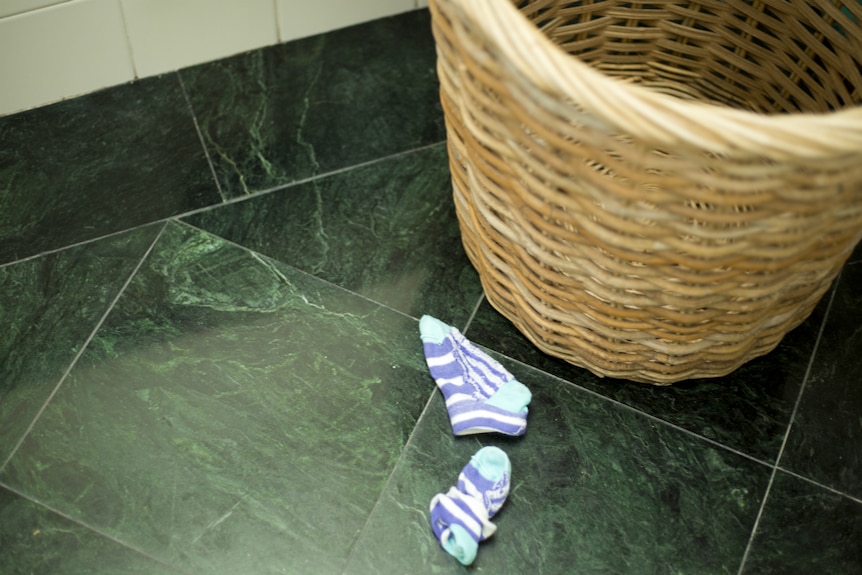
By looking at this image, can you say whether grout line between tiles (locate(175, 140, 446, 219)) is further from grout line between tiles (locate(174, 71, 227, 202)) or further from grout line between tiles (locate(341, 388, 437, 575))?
grout line between tiles (locate(341, 388, 437, 575))

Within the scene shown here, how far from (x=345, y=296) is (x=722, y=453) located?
1.50ft

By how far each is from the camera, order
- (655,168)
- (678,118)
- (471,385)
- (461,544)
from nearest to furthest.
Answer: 1. (678,118)
2. (655,168)
3. (461,544)
4. (471,385)

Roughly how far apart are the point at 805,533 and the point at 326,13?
913mm

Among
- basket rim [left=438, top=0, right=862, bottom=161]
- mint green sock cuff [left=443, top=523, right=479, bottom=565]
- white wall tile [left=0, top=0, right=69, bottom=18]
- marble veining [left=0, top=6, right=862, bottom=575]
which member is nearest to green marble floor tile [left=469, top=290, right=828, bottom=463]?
marble veining [left=0, top=6, right=862, bottom=575]

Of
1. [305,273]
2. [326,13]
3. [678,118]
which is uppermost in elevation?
[678,118]

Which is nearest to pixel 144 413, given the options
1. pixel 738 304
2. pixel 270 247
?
pixel 270 247

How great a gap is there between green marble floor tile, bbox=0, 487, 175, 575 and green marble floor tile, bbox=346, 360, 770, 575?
0.73 feet

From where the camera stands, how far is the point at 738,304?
817 mm

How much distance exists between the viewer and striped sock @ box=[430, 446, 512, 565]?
86cm

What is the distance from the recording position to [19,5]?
3.57 feet

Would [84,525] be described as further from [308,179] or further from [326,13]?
[326,13]

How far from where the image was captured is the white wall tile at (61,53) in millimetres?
1115

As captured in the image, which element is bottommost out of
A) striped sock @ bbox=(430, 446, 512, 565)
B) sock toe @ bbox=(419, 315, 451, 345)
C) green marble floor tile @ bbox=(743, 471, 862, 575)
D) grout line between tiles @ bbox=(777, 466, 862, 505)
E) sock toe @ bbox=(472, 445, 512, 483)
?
green marble floor tile @ bbox=(743, 471, 862, 575)

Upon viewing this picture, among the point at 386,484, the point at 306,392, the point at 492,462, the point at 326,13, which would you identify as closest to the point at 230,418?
the point at 306,392
